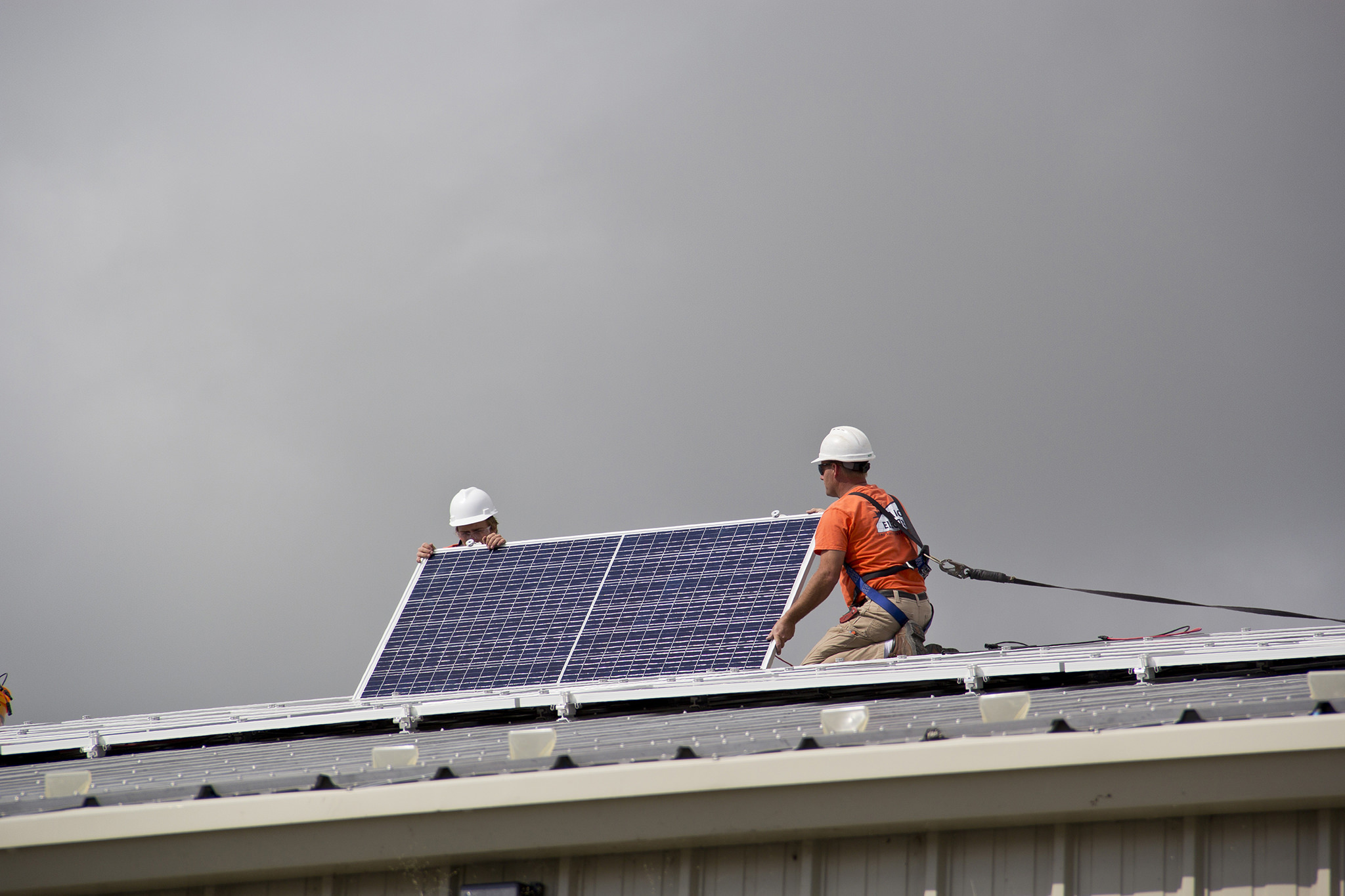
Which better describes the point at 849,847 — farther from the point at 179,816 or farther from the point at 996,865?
the point at 179,816

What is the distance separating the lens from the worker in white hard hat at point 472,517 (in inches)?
544

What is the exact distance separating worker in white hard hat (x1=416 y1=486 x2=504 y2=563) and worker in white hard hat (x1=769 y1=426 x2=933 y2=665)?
490 centimetres

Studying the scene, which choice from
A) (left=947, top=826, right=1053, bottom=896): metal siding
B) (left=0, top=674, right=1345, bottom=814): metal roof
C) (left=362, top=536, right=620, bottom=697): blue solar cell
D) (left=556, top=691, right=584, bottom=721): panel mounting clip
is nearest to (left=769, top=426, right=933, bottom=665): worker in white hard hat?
(left=0, top=674, right=1345, bottom=814): metal roof

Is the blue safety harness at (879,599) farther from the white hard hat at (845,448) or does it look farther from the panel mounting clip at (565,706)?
the panel mounting clip at (565,706)

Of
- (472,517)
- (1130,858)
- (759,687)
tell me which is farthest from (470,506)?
(1130,858)

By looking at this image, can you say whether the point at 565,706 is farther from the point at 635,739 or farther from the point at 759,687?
the point at 635,739

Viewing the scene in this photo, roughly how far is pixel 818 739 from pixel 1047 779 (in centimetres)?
92

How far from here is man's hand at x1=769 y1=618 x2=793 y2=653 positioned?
9477 millimetres

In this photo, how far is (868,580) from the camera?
30.5 ft

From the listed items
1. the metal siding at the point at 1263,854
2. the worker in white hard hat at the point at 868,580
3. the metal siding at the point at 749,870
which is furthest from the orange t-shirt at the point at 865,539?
the metal siding at the point at 1263,854

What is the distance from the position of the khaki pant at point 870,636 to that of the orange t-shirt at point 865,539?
14 centimetres

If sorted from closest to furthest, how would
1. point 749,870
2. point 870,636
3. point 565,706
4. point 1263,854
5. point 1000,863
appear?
point 1263,854 → point 1000,863 → point 749,870 → point 565,706 → point 870,636

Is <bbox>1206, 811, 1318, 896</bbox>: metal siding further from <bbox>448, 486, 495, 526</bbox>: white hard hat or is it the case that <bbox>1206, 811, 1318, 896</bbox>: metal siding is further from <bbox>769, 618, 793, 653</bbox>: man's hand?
<bbox>448, 486, 495, 526</bbox>: white hard hat

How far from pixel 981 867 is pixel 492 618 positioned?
23.5 ft
